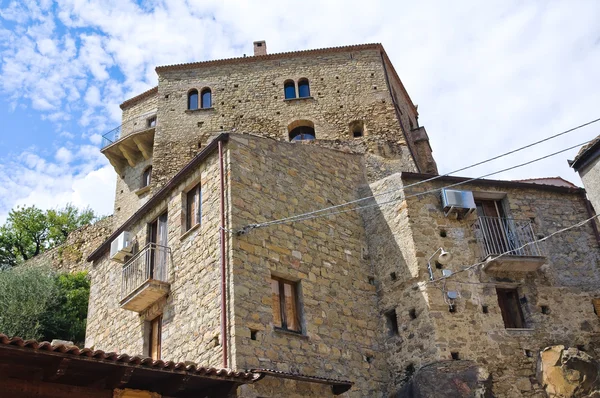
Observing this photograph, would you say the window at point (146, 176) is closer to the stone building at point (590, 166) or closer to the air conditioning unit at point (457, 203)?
the air conditioning unit at point (457, 203)

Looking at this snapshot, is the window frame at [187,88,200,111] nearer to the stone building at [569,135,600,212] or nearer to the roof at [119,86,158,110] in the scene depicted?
the roof at [119,86,158,110]

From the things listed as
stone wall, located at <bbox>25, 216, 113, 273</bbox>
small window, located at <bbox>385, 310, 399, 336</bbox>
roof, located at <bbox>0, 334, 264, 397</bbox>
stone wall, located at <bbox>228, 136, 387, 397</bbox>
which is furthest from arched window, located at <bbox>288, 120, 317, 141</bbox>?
roof, located at <bbox>0, 334, 264, 397</bbox>

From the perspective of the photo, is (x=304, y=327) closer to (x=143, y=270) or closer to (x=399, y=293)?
(x=399, y=293)

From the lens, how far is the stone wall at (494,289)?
40.4 feet

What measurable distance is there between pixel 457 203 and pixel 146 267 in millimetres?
6990

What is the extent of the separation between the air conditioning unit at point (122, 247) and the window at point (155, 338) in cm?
217

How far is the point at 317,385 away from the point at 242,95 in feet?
59.4

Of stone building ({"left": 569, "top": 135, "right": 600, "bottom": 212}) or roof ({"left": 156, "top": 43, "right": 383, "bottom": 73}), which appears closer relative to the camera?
stone building ({"left": 569, "top": 135, "right": 600, "bottom": 212})

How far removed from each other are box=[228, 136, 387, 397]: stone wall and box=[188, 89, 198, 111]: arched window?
13.7 m

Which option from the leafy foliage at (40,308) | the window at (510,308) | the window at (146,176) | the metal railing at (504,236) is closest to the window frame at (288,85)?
the window at (146,176)

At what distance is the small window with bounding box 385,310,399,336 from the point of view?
1319 cm

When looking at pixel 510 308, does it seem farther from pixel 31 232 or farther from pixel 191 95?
pixel 31 232

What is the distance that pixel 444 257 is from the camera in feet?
42.7

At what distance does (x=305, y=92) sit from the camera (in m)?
27.2
